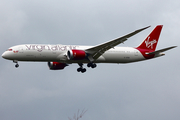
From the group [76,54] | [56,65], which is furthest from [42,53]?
[56,65]

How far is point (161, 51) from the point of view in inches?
2675

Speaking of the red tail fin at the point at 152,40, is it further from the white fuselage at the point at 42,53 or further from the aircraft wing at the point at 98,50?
the aircraft wing at the point at 98,50

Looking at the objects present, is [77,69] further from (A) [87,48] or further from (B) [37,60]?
(B) [37,60]

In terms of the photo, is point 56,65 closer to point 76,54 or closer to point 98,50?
point 76,54

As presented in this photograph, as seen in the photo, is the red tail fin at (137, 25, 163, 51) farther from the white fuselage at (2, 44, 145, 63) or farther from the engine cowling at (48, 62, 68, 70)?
the engine cowling at (48, 62, 68, 70)

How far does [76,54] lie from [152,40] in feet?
65.0

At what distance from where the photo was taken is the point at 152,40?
74188 mm

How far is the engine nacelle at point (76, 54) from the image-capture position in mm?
61834

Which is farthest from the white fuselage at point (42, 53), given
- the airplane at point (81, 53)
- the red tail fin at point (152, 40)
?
the red tail fin at point (152, 40)

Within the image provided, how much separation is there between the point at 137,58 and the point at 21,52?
23.0 meters

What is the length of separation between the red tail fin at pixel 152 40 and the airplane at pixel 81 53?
762mm

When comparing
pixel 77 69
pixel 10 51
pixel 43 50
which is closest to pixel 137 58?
pixel 77 69

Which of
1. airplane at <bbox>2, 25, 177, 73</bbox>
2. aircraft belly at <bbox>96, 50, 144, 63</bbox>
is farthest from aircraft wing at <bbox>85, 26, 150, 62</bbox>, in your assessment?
aircraft belly at <bbox>96, 50, 144, 63</bbox>

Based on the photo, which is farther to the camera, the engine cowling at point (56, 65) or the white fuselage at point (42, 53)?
the engine cowling at point (56, 65)
